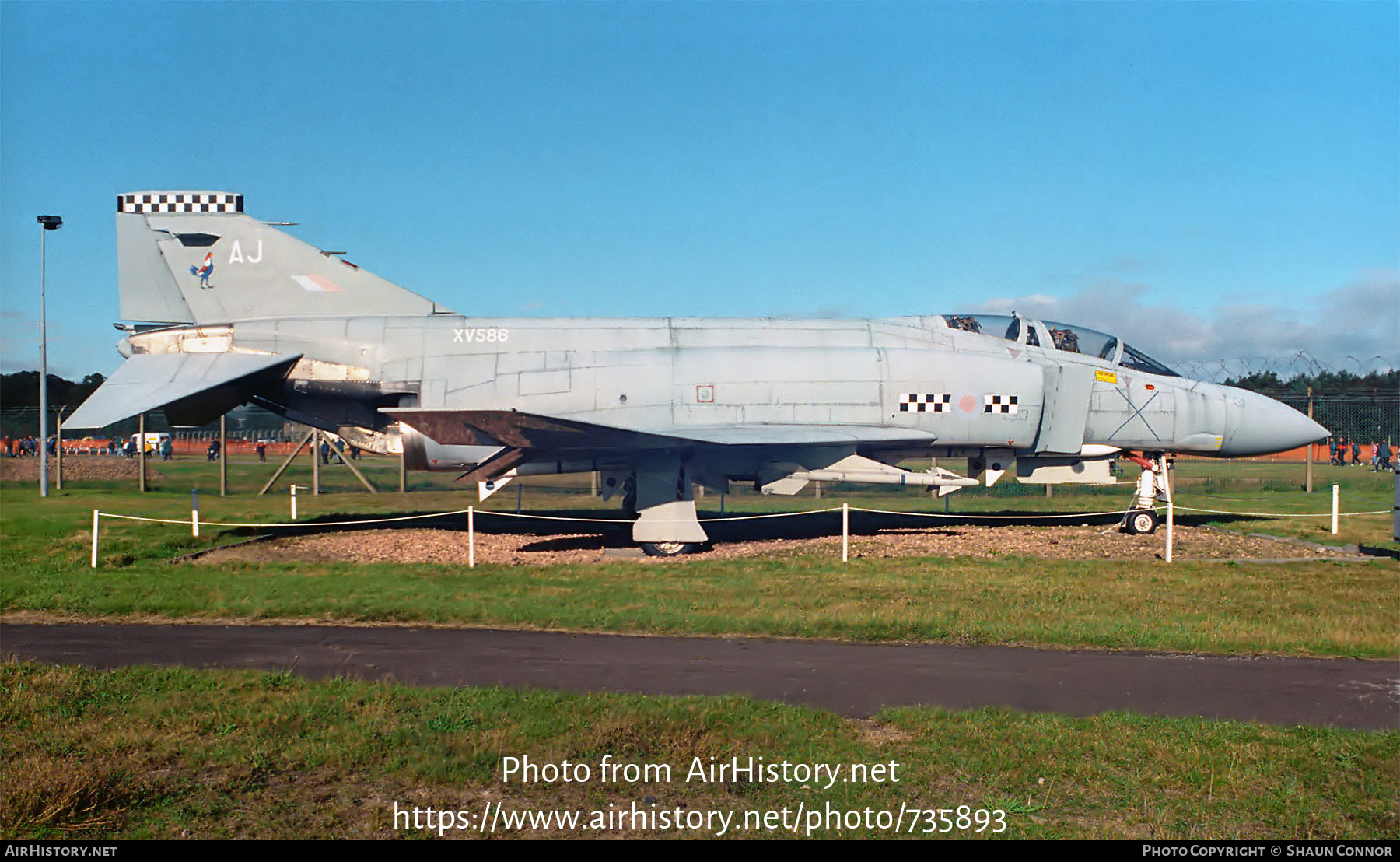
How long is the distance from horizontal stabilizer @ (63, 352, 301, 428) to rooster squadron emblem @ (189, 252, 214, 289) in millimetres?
1271

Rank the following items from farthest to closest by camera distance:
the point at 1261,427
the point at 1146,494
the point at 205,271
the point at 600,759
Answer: the point at 1146,494 < the point at 1261,427 < the point at 205,271 < the point at 600,759

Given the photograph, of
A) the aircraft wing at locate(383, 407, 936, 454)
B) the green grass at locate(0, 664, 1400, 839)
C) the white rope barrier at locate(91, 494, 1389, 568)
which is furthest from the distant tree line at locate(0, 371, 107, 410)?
the green grass at locate(0, 664, 1400, 839)

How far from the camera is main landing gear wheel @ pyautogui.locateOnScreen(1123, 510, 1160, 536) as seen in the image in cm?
1552

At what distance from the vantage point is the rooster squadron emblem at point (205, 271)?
50.2ft

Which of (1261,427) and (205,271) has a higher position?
(205,271)

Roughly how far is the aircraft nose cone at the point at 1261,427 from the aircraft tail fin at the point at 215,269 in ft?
45.1

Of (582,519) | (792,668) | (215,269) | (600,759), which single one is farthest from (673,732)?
(215,269)

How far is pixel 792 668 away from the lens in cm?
737

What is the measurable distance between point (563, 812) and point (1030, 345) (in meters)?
13.0

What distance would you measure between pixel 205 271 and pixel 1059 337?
13944 millimetres

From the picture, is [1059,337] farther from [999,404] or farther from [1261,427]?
[1261,427]

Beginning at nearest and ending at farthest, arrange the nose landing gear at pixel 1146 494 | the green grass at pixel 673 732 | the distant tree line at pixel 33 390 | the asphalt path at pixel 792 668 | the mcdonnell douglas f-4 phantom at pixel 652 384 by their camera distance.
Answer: the green grass at pixel 673 732 < the asphalt path at pixel 792 668 < the mcdonnell douglas f-4 phantom at pixel 652 384 < the nose landing gear at pixel 1146 494 < the distant tree line at pixel 33 390

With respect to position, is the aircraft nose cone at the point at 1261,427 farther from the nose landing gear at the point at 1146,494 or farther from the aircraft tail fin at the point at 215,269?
the aircraft tail fin at the point at 215,269

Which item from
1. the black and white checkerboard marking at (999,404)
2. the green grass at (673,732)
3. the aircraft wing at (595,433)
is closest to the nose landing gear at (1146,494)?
the black and white checkerboard marking at (999,404)
